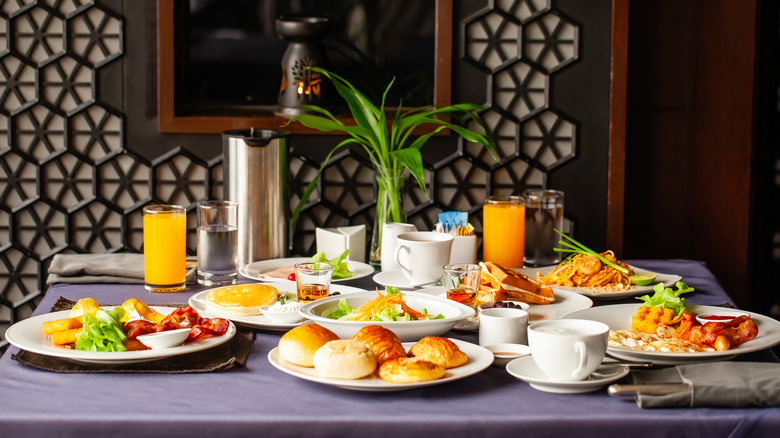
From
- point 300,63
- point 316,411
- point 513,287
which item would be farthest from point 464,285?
point 300,63

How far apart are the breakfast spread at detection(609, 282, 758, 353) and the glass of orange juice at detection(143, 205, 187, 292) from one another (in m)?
0.94

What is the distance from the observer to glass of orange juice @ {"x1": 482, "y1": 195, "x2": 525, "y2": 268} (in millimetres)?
2168

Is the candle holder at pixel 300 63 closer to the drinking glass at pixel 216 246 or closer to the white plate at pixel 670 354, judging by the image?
the drinking glass at pixel 216 246

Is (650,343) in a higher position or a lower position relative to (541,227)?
lower

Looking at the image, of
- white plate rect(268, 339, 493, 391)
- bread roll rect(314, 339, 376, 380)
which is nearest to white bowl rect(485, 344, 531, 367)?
white plate rect(268, 339, 493, 391)

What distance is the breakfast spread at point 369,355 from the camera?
1.27 m

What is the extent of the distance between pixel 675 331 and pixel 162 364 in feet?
2.88

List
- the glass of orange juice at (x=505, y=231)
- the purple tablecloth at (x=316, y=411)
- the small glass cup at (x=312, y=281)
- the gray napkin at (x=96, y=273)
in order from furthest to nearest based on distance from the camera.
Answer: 1. the glass of orange juice at (x=505, y=231)
2. the gray napkin at (x=96, y=273)
3. the small glass cup at (x=312, y=281)
4. the purple tablecloth at (x=316, y=411)

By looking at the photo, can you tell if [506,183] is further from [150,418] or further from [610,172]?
[150,418]

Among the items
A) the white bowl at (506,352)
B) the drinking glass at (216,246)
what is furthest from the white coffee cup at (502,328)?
the drinking glass at (216,246)

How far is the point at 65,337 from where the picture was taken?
4.74 ft

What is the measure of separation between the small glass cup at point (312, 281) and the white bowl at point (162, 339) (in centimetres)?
33

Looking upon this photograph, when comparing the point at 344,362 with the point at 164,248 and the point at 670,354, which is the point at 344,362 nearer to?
the point at 670,354

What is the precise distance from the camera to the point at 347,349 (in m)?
1.28
